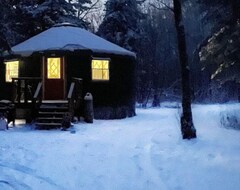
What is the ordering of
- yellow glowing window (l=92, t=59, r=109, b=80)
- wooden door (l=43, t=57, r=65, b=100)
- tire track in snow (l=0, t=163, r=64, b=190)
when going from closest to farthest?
tire track in snow (l=0, t=163, r=64, b=190) → wooden door (l=43, t=57, r=65, b=100) → yellow glowing window (l=92, t=59, r=109, b=80)

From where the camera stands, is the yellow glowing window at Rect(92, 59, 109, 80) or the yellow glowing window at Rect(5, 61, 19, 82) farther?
the yellow glowing window at Rect(5, 61, 19, 82)

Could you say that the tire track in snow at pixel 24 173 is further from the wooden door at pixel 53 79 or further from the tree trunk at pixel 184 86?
the wooden door at pixel 53 79

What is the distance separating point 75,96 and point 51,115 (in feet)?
4.31

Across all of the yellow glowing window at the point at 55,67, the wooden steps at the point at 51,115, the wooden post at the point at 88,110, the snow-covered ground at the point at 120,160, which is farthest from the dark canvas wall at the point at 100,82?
the snow-covered ground at the point at 120,160

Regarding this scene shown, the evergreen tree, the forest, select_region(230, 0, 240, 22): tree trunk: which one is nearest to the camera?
select_region(230, 0, 240, 22): tree trunk

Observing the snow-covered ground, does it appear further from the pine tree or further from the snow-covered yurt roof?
the pine tree

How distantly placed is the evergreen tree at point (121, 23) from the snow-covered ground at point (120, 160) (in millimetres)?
15435

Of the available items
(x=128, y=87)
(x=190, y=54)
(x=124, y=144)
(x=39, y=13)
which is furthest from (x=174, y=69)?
(x=124, y=144)

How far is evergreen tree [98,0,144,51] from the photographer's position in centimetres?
2620

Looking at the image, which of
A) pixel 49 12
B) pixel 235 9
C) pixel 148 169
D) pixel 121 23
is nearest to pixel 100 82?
pixel 235 9

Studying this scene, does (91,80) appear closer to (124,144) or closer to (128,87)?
(128,87)

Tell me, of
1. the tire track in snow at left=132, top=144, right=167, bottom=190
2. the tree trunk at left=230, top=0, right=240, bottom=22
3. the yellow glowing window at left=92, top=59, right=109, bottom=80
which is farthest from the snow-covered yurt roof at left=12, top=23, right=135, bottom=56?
the tire track in snow at left=132, top=144, right=167, bottom=190

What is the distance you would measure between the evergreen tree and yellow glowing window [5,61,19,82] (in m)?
10.9

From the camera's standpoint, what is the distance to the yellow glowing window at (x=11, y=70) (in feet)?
52.9
